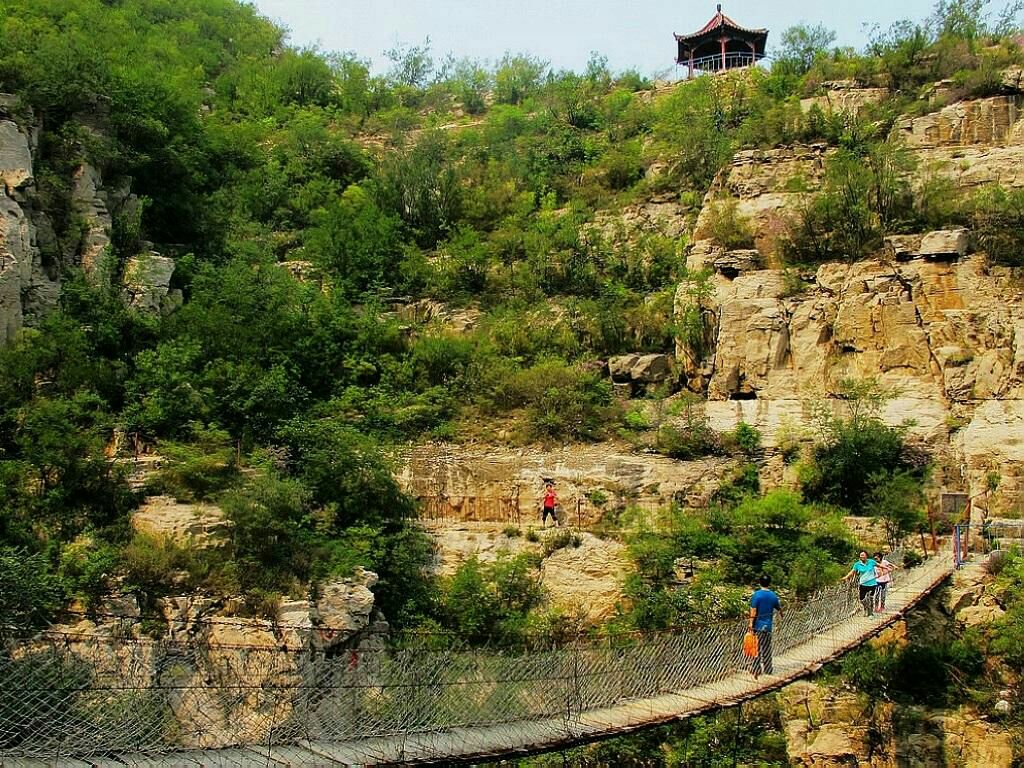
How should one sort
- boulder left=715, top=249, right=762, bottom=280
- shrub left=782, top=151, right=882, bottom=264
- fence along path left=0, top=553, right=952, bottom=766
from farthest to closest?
1. boulder left=715, top=249, right=762, bottom=280
2. shrub left=782, top=151, right=882, bottom=264
3. fence along path left=0, top=553, right=952, bottom=766

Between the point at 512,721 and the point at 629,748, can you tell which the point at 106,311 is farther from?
the point at 512,721

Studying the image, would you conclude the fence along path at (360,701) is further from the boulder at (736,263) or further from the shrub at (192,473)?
the boulder at (736,263)

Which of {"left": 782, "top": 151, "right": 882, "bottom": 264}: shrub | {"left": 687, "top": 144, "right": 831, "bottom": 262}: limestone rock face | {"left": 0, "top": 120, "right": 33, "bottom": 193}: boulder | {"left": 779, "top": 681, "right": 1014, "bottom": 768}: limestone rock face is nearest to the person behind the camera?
{"left": 779, "top": 681, "right": 1014, "bottom": 768}: limestone rock face

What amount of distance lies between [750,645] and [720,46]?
33.0m

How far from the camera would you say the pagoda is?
125 ft

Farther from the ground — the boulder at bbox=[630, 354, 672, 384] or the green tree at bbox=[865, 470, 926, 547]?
the boulder at bbox=[630, 354, 672, 384]

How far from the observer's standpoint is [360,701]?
7.64m

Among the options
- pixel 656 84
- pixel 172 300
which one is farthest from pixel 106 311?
pixel 656 84

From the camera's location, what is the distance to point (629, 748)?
46.3 ft

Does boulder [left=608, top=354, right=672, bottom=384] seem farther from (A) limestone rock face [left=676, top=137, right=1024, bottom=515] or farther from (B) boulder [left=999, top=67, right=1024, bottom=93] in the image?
(B) boulder [left=999, top=67, right=1024, bottom=93]

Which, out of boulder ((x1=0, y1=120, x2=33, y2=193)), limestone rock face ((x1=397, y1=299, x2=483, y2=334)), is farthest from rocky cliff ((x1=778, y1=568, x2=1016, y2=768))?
boulder ((x1=0, y1=120, x2=33, y2=193))

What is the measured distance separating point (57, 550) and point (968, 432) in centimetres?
1407

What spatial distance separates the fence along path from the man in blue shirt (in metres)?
0.15

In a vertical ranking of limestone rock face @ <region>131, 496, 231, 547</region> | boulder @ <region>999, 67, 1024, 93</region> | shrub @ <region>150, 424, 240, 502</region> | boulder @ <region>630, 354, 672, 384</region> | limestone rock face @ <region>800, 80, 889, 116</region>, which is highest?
A: limestone rock face @ <region>800, 80, 889, 116</region>
